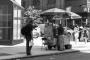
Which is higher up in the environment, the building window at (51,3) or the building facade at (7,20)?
the building window at (51,3)

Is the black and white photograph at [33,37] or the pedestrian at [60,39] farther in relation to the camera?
the pedestrian at [60,39]

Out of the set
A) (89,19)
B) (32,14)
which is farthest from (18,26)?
(32,14)

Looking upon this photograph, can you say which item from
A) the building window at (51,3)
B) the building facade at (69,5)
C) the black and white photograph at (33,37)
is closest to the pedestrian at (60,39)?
the black and white photograph at (33,37)

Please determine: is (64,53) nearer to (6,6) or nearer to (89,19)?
(6,6)

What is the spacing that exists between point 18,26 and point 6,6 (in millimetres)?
2429

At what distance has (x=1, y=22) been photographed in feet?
69.2

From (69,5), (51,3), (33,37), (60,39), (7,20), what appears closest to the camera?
(60,39)

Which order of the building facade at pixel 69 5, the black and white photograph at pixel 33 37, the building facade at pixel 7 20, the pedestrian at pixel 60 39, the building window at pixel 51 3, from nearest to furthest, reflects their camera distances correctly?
the black and white photograph at pixel 33 37, the pedestrian at pixel 60 39, the building facade at pixel 7 20, the building facade at pixel 69 5, the building window at pixel 51 3

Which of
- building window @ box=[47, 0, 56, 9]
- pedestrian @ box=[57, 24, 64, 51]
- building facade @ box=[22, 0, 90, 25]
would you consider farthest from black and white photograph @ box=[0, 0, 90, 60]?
building window @ box=[47, 0, 56, 9]

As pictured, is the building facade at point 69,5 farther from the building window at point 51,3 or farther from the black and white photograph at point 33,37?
the black and white photograph at point 33,37

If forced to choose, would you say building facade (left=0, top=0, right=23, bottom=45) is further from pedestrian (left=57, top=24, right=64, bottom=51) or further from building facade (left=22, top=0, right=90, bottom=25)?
building facade (left=22, top=0, right=90, bottom=25)

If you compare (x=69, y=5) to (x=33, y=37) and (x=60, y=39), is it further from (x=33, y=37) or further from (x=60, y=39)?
(x=60, y=39)

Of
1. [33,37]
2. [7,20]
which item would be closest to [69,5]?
[33,37]

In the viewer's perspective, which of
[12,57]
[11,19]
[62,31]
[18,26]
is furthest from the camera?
[18,26]
